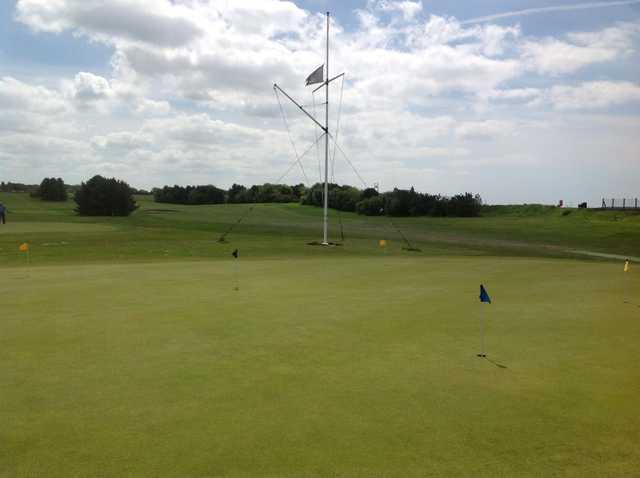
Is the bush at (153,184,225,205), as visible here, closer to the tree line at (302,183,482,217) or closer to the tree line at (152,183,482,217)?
the tree line at (152,183,482,217)

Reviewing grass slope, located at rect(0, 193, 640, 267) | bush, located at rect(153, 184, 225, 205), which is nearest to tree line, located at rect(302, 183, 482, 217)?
grass slope, located at rect(0, 193, 640, 267)

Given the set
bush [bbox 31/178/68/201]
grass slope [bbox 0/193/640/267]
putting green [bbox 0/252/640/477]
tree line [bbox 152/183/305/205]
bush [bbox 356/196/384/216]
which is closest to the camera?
putting green [bbox 0/252/640/477]

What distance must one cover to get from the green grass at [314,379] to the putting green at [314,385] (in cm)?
3

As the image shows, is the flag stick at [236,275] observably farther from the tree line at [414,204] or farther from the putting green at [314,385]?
the tree line at [414,204]

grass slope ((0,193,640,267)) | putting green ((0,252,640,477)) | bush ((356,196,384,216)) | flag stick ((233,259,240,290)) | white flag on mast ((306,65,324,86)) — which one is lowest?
putting green ((0,252,640,477))

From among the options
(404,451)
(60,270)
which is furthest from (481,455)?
(60,270)

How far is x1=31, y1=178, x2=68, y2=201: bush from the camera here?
4230 inches

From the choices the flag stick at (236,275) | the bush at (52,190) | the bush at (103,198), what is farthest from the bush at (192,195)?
the flag stick at (236,275)

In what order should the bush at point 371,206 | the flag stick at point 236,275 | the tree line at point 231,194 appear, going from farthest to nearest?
the tree line at point 231,194 < the bush at point 371,206 < the flag stick at point 236,275

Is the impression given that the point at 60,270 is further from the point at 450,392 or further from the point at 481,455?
the point at 481,455

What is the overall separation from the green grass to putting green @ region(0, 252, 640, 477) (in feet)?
0.10

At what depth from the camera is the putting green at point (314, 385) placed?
5.50 m

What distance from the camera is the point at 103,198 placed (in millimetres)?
77125

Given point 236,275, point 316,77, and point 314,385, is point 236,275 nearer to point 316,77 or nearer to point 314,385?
point 314,385
